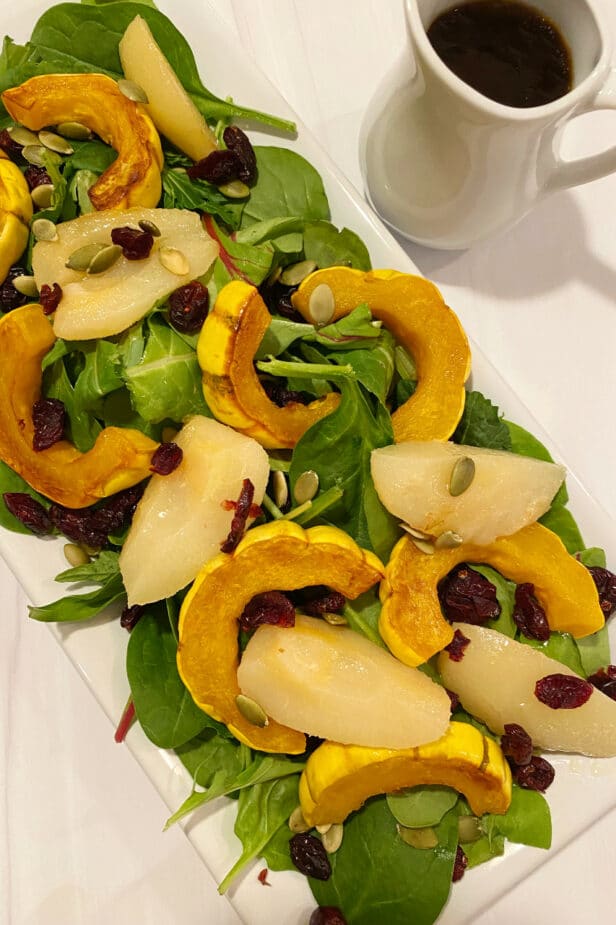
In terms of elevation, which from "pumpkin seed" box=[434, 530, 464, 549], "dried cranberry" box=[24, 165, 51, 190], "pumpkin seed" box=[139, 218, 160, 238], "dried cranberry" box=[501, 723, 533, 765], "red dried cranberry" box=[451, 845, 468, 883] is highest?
"dried cranberry" box=[24, 165, 51, 190]

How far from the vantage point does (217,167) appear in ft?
3.52

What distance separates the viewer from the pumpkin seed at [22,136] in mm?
1048

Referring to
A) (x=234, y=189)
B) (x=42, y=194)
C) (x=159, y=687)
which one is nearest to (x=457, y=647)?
(x=159, y=687)

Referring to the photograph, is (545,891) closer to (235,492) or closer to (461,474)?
(461,474)

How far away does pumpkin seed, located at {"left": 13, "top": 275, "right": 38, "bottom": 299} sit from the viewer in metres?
1.00

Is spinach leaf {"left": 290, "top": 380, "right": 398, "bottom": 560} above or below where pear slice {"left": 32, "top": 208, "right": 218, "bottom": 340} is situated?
below

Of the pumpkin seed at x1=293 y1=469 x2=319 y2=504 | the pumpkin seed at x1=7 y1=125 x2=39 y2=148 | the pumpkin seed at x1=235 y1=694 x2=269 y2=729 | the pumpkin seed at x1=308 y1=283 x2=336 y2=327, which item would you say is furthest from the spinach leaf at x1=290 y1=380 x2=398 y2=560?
the pumpkin seed at x1=7 y1=125 x2=39 y2=148

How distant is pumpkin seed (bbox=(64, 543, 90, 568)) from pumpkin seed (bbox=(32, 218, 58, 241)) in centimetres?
41

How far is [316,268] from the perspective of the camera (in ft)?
3.63

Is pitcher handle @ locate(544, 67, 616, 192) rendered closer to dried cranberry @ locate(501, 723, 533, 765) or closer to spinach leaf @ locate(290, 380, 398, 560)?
spinach leaf @ locate(290, 380, 398, 560)

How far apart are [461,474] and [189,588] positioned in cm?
38

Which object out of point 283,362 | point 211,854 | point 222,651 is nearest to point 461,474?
point 283,362

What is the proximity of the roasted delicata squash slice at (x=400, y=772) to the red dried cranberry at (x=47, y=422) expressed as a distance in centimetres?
54

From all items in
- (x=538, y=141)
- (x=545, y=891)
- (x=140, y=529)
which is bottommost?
(x=545, y=891)
